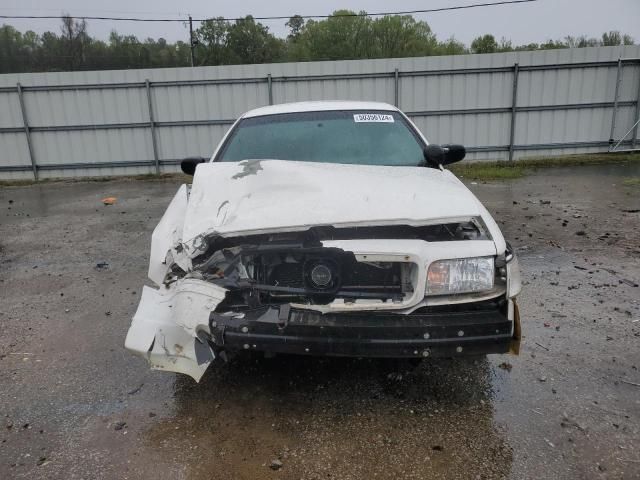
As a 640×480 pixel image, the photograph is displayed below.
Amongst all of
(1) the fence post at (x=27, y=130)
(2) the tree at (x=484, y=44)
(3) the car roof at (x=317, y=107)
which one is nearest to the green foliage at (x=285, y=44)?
(2) the tree at (x=484, y=44)

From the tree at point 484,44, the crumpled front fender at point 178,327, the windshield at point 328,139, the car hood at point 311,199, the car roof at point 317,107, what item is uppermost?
the tree at point 484,44

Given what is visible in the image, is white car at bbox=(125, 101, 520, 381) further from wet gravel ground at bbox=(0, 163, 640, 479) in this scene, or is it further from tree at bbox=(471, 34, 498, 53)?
tree at bbox=(471, 34, 498, 53)

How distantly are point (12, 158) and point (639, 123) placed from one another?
50.5 ft

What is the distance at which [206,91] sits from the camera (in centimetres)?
1205

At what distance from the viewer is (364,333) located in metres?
2.40

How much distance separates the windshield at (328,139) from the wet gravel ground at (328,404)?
1531 mm

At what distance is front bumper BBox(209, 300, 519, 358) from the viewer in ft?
7.88

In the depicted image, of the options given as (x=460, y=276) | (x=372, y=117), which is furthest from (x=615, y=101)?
(x=460, y=276)

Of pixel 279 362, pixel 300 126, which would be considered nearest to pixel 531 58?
pixel 300 126

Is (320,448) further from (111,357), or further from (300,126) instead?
(300,126)

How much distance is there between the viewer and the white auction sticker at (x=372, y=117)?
13.7 ft

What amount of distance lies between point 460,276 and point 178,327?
57.7 inches

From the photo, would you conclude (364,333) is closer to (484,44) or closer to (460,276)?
(460,276)

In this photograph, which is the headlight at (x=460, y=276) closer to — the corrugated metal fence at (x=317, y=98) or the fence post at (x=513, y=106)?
the corrugated metal fence at (x=317, y=98)
